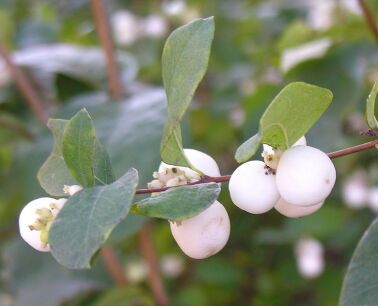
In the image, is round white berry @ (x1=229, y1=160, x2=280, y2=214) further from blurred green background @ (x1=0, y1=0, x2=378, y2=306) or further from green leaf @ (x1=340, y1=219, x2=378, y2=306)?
blurred green background @ (x1=0, y1=0, x2=378, y2=306)

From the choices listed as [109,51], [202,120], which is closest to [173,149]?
[109,51]

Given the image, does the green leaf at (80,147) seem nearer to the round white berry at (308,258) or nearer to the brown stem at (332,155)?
the brown stem at (332,155)

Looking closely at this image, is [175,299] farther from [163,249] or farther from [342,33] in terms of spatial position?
[342,33]

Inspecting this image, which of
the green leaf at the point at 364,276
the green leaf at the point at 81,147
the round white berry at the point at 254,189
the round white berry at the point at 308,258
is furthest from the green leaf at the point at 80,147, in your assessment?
the round white berry at the point at 308,258

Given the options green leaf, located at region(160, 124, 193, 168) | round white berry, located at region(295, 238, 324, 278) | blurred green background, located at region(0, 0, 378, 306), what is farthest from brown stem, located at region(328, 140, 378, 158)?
round white berry, located at region(295, 238, 324, 278)

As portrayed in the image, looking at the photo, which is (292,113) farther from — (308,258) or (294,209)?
(308,258)

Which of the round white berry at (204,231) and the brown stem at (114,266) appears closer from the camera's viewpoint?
the round white berry at (204,231)
